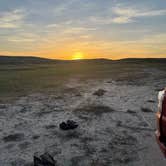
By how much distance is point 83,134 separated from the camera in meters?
5.09

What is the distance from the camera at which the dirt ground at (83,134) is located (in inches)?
155

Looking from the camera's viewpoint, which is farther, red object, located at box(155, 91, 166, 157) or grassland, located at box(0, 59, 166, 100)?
grassland, located at box(0, 59, 166, 100)

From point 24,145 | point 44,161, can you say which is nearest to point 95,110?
point 24,145

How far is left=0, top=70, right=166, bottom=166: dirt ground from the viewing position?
395 cm

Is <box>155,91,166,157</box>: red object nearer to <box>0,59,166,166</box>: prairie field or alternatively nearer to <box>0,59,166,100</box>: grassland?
<box>0,59,166,166</box>: prairie field

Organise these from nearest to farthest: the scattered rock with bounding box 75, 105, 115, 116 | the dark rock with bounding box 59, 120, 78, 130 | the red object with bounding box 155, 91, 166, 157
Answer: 1. the red object with bounding box 155, 91, 166, 157
2. the dark rock with bounding box 59, 120, 78, 130
3. the scattered rock with bounding box 75, 105, 115, 116

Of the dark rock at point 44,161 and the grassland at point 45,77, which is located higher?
the grassland at point 45,77

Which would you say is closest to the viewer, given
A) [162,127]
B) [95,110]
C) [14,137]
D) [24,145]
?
[162,127]

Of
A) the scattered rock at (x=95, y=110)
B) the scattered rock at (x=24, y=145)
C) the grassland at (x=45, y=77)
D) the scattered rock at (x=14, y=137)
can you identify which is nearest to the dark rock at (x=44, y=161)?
the scattered rock at (x=24, y=145)

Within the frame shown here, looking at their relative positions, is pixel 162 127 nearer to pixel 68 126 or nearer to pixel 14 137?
pixel 68 126

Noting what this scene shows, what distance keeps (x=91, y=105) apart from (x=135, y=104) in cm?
163

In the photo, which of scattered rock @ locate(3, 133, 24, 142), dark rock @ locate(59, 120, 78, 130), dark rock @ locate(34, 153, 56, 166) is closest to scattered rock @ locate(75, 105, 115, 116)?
dark rock @ locate(59, 120, 78, 130)

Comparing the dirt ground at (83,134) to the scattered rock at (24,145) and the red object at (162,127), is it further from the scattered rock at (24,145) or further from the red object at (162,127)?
the red object at (162,127)

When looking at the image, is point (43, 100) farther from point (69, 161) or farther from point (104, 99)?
point (69, 161)
